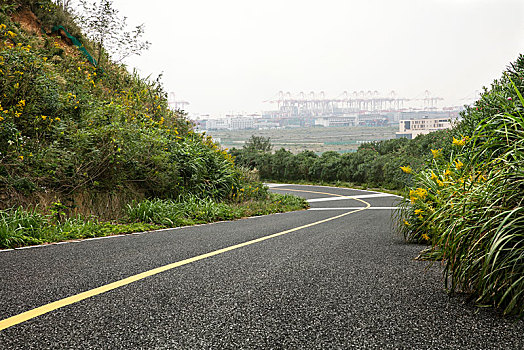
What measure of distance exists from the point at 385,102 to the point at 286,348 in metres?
177

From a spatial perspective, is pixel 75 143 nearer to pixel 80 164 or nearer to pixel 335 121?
pixel 80 164

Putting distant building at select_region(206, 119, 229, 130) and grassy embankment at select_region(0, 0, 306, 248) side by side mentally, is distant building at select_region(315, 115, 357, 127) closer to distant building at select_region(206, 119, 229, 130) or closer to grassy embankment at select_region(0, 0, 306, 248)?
distant building at select_region(206, 119, 229, 130)

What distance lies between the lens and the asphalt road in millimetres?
2350

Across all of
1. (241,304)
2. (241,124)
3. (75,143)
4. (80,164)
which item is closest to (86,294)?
(241,304)

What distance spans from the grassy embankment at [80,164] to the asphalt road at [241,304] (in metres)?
2.44

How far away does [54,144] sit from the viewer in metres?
8.06

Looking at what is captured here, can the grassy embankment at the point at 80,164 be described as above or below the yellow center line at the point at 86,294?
above

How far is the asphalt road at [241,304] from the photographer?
7.71 feet

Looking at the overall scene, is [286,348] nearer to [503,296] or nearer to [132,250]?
[503,296]

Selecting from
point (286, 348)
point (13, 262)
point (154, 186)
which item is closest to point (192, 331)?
point (286, 348)

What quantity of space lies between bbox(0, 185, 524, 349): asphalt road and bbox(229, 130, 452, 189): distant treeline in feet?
75.0

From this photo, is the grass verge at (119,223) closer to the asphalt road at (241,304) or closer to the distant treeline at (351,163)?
the asphalt road at (241,304)

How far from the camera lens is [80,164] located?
830 centimetres

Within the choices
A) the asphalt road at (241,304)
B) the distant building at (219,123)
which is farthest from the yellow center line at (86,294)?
the distant building at (219,123)
